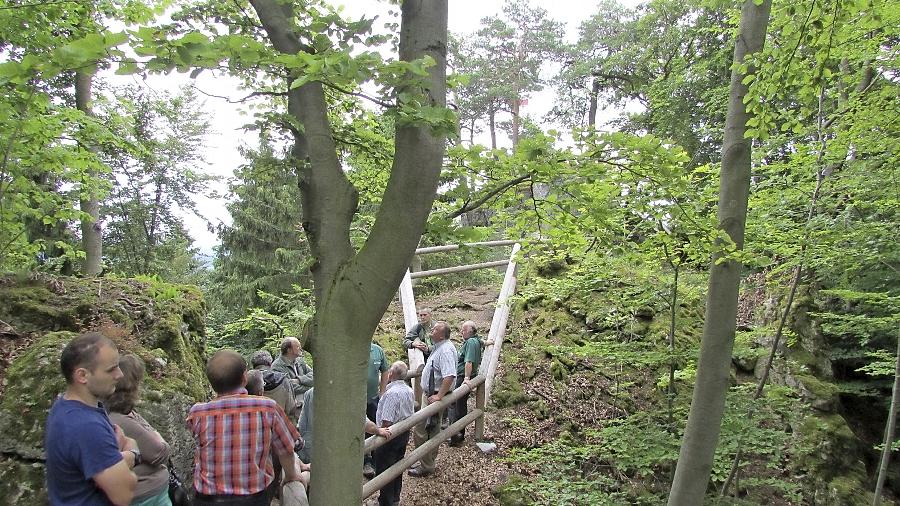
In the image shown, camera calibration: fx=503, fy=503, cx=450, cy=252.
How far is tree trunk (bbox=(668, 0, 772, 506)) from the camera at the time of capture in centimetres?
356

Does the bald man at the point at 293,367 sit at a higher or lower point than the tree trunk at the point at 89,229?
lower

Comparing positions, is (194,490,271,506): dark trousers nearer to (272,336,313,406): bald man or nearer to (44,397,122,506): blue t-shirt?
(44,397,122,506): blue t-shirt

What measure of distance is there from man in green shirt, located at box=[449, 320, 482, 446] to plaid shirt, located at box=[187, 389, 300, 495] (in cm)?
425

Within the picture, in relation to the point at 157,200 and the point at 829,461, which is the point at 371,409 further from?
the point at 157,200

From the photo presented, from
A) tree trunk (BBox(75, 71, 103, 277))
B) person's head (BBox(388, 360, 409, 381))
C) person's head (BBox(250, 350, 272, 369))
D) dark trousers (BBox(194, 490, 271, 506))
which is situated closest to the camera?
dark trousers (BBox(194, 490, 271, 506))

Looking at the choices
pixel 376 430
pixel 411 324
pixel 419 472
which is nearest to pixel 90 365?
pixel 376 430

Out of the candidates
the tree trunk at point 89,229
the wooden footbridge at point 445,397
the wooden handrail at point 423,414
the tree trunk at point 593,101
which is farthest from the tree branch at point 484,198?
the tree trunk at point 593,101

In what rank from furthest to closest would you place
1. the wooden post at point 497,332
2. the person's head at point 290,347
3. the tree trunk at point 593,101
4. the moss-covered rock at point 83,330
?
the tree trunk at point 593,101
the wooden post at point 497,332
the person's head at point 290,347
the moss-covered rock at point 83,330

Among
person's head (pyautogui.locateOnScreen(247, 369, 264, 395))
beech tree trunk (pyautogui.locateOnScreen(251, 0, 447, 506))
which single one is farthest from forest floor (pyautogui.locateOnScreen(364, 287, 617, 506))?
beech tree trunk (pyautogui.locateOnScreen(251, 0, 447, 506))

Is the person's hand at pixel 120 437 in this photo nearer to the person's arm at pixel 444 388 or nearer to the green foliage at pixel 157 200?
the person's arm at pixel 444 388

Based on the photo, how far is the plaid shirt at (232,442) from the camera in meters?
2.51

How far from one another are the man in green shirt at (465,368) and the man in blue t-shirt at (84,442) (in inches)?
194

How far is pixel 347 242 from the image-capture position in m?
2.32

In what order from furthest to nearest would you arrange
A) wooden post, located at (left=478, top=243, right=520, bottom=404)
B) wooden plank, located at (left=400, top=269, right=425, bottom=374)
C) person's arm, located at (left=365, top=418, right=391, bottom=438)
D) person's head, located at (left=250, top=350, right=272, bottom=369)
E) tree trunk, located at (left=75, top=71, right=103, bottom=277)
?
tree trunk, located at (left=75, top=71, right=103, bottom=277) → wooden post, located at (left=478, top=243, right=520, bottom=404) → wooden plank, located at (left=400, top=269, right=425, bottom=374) → person's arm, located at (left=365, top=418, right=391, bottom=438) → person's head, located at (left=250, top=350, right=272, bottom=369)
